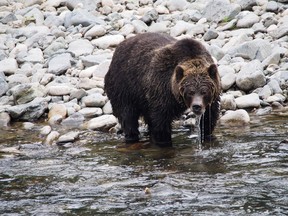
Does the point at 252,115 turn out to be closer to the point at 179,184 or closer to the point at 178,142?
the point at 178,142

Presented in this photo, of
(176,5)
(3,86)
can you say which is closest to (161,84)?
(3,86)

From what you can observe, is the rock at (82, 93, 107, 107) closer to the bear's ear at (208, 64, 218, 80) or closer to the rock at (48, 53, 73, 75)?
the rock at (48, 53, 73, 75)

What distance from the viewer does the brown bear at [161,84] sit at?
30.5 ft

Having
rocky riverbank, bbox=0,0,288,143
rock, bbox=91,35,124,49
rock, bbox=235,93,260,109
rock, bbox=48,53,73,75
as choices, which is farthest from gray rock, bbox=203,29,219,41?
rock, bbox=235,93,260,109

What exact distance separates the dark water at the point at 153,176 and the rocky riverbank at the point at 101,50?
2.70 ft

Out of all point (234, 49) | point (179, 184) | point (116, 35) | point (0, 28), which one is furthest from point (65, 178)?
point (0, 28)

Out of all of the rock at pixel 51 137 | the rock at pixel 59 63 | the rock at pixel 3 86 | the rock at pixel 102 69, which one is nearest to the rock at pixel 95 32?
the rock at pixel 59 63

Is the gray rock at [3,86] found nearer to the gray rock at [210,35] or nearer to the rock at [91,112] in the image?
the rock at [91,112]

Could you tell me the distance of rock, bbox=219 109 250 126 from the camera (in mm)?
11219

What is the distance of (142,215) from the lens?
6.62m

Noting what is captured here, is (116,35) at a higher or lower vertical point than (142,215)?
higher

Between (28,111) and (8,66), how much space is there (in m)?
3.05

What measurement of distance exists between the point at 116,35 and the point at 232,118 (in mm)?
6462

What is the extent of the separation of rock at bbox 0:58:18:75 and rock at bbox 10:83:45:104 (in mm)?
1751
